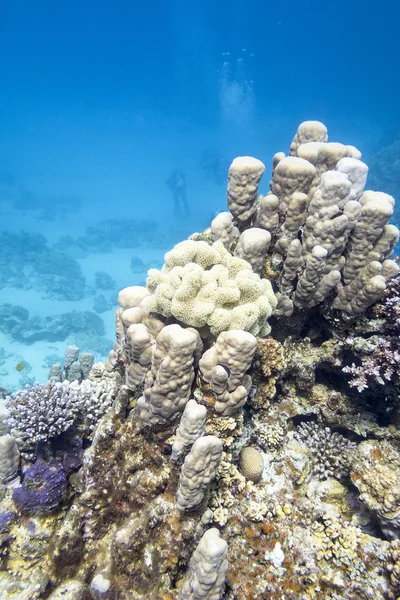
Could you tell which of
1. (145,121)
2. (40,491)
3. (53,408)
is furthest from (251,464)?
(145,121)

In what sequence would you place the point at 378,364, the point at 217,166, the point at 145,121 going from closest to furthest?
the point at 378,364
the point at 217,166
the point at 145,121

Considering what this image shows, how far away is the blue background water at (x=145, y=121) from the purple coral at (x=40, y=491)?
1489 centimetres

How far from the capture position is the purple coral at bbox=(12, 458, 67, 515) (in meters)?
3.11

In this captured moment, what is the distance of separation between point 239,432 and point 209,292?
4.93ft

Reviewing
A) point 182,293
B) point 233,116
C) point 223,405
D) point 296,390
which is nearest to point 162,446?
point 223,405

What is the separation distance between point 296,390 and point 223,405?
1898mm

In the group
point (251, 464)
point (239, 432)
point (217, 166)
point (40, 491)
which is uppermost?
point (217, 166)

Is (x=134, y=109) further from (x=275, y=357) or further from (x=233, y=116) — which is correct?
(x=275, y=357)

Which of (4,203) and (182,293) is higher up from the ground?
(4,203)

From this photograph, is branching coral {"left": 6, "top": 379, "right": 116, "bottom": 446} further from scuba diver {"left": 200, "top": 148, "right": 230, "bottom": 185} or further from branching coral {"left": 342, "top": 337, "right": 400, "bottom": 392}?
scuba diver {"left": 200, "top": 148, "right": 230, "bottom": 185}

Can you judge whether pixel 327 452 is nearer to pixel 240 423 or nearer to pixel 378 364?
pixel 378 364

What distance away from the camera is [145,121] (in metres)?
156

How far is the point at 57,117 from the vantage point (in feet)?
479

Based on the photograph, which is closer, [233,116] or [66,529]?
[66,529]
